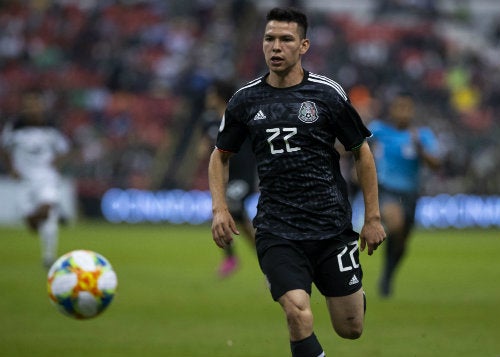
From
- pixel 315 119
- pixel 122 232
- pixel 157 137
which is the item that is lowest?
pixel 315 119

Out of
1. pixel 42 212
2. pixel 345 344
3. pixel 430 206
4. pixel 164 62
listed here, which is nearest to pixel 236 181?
pixel 42 212

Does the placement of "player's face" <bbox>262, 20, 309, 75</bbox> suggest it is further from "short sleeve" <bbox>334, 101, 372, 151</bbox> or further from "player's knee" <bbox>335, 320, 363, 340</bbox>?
"player's knee" <bbox>335, 320, 363, 340</bbox>

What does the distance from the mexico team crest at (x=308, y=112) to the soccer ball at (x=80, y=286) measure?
2.39 m

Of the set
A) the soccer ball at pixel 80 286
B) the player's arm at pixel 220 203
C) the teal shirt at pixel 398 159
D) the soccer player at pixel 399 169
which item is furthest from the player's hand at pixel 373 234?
the teal shirt at pixel 398 159

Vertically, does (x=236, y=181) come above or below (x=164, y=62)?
below

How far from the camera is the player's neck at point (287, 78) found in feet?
21.1

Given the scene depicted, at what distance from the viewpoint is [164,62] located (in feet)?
104

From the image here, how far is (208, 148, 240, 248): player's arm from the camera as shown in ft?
20.7

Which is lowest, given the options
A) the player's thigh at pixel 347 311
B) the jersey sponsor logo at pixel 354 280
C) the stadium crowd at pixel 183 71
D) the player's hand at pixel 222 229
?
the player's thigh at pixel 347 311

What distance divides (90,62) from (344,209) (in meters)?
26.4

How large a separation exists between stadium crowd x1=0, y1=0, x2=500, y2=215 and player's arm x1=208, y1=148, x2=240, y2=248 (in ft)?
69.2

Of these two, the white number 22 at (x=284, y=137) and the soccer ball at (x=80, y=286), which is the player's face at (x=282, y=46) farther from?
the soccer ball at (x=80, y=286)

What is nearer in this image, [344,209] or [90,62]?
[344,209]

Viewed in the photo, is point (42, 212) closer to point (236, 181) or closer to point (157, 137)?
point (236, 181)
